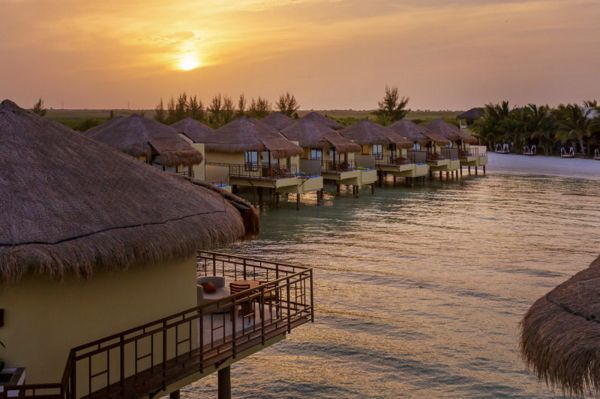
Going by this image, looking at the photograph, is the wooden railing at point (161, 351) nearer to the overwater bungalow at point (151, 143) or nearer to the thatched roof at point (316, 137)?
the overwater bungalow at point (151, 143)

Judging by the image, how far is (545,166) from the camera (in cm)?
6781

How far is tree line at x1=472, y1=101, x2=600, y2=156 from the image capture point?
240ft

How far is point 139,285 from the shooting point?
930 cm

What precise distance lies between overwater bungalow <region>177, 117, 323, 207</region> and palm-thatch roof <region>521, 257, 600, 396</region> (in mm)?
29429

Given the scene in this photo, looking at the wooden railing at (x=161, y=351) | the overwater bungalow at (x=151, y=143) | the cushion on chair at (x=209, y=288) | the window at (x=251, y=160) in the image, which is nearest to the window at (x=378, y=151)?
the window at (x=251, y=160)

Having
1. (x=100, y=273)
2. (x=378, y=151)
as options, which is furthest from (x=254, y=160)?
(x=100, y=273)

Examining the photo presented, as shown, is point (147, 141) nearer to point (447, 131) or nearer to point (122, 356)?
point (122, 356)

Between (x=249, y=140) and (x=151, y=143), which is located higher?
(x=249, y=140)

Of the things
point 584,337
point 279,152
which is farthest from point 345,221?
point 584,337

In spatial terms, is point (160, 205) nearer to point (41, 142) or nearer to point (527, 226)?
point (41, 142)

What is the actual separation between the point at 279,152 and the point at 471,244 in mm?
13641

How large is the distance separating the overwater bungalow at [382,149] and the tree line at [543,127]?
28.1 m

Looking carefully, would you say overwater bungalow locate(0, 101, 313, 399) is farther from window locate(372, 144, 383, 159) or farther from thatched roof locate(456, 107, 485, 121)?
thatched roof locate(456, 107, 485, 121)

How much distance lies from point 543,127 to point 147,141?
5939cm
